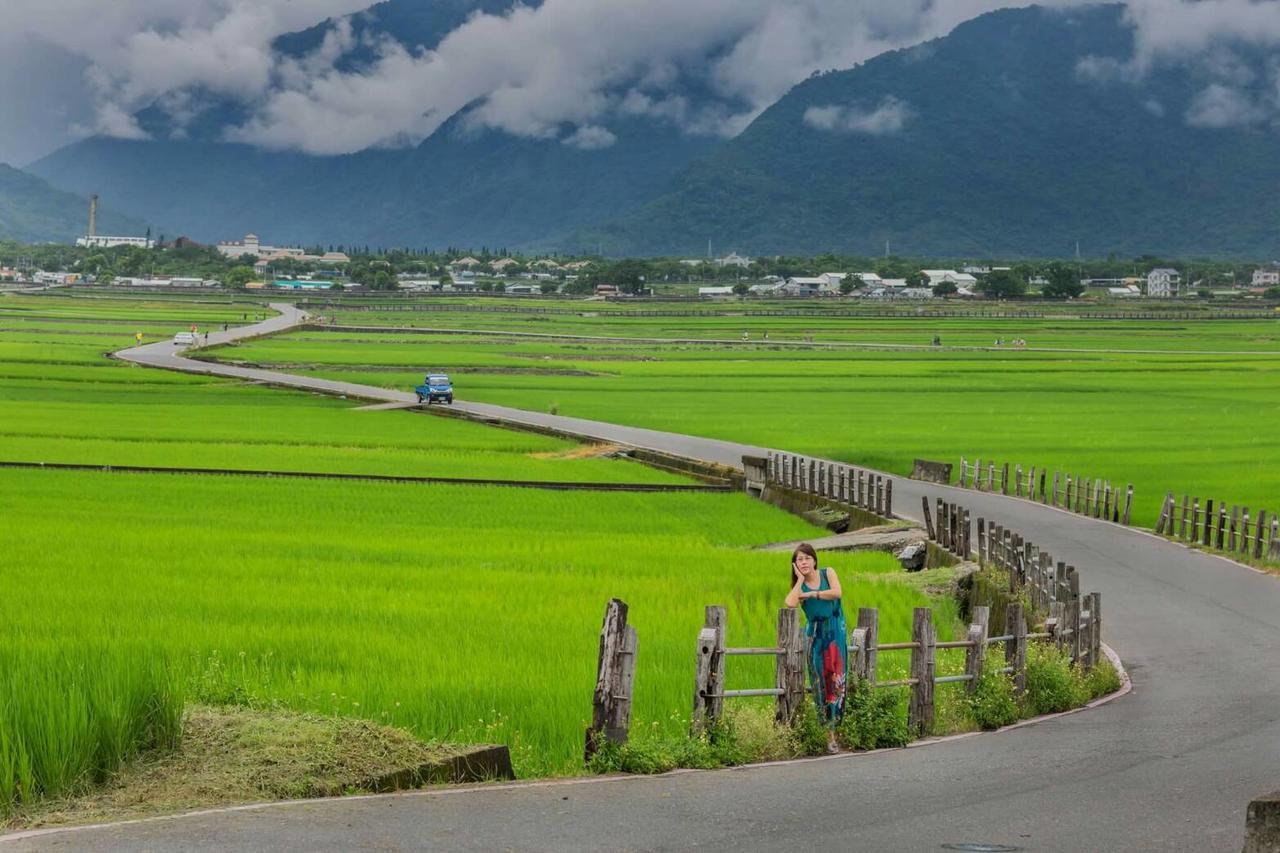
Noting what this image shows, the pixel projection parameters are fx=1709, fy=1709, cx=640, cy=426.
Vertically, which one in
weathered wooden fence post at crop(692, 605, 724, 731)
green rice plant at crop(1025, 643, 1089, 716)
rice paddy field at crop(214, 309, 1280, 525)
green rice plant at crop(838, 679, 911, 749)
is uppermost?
weathered wooden fence post at crop(692, 605, 724, 731)

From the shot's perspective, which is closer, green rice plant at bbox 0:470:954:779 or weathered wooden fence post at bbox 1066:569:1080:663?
green rice plant at bbox 0:470:954:779

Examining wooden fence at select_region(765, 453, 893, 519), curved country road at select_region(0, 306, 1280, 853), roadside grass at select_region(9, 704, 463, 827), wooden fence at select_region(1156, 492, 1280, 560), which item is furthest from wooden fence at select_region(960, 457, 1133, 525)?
roadside grass at select_region(9, 704, 463, 827)

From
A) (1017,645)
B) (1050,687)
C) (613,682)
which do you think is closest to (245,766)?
(613,682)

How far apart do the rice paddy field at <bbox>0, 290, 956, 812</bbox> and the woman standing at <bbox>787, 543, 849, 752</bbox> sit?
141 cm

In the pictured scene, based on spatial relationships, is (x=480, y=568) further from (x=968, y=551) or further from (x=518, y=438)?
(x=518, y=438)

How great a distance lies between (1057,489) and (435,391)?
37149 mm

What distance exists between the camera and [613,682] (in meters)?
13.6

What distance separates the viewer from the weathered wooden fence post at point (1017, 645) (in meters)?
18.2

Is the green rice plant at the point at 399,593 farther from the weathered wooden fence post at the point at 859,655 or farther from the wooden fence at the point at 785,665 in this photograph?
the weathered wooden fence post at the point at 859,655

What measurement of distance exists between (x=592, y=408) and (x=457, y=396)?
891 centimetres

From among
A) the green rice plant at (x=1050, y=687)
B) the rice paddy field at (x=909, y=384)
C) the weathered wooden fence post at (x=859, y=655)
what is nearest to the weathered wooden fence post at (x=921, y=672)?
the weathered wooden fence post at (x=859, y=655)

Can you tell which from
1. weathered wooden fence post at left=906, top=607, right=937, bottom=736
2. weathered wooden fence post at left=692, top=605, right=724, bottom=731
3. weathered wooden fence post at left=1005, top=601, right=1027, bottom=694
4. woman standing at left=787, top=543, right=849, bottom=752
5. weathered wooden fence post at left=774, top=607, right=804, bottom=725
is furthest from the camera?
weathered wooden fence post at left=1005, top=601, right=1027, bottom=694

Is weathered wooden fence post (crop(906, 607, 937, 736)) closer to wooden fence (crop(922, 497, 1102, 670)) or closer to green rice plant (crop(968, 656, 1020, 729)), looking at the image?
green rice plant (crop(968, 656, 1020, 729))

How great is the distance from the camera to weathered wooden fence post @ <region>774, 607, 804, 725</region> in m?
15.2
